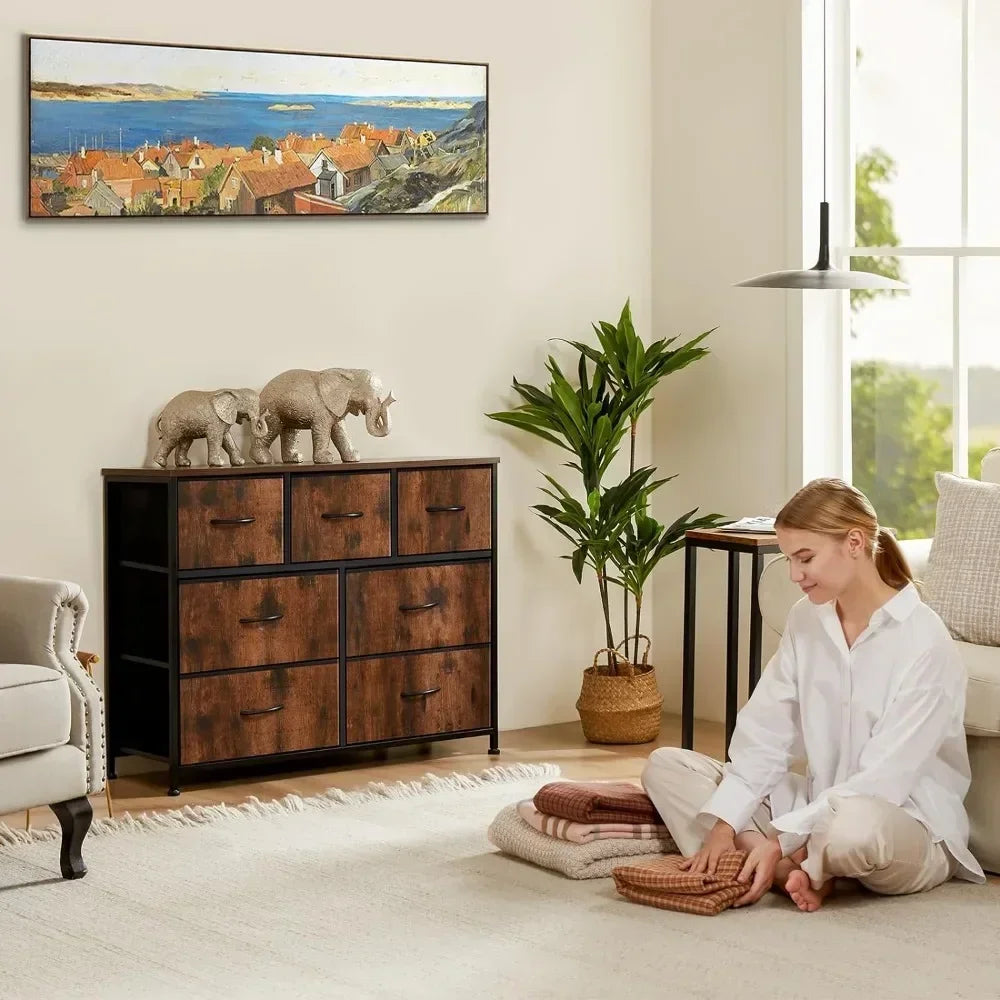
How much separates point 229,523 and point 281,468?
223 mm

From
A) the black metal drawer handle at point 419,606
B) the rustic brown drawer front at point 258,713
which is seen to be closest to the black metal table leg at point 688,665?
the black metal drawer handle at point 419,606

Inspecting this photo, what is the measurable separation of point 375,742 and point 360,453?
96 centimetres

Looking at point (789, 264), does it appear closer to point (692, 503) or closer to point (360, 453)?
point (692, 503)

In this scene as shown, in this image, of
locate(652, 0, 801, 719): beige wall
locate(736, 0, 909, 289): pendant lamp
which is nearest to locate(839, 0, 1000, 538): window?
locate(652, 0, 801, 719): beige wall

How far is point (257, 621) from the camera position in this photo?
489cm

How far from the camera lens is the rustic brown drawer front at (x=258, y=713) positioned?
4.81 metres

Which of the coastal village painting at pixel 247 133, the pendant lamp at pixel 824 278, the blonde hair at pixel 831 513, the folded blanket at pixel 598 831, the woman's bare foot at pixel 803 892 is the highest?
the coastal village painting at pixel 247 133

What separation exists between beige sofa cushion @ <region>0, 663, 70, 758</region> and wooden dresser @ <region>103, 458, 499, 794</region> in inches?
37.8

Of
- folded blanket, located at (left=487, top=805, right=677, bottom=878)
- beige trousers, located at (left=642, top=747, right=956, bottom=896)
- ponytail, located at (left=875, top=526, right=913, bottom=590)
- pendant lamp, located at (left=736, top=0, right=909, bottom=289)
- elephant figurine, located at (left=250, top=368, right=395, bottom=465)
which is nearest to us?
beige trousers, located at (left=642, top=747, right=956, bottom=896)

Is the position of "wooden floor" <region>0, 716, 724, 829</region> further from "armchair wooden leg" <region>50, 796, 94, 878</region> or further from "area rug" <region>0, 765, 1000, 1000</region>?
"armchair wooden leg" <region>50, 796, 94, 878</region>

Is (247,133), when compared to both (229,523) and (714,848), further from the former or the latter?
(714,848)

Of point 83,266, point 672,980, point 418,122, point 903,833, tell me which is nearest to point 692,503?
point 418,122

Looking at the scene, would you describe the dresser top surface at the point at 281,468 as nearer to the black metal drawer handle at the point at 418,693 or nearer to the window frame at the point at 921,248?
the black metal drawer handle at the point at 418,693

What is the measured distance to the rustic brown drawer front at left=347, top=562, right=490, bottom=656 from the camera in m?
5.09
